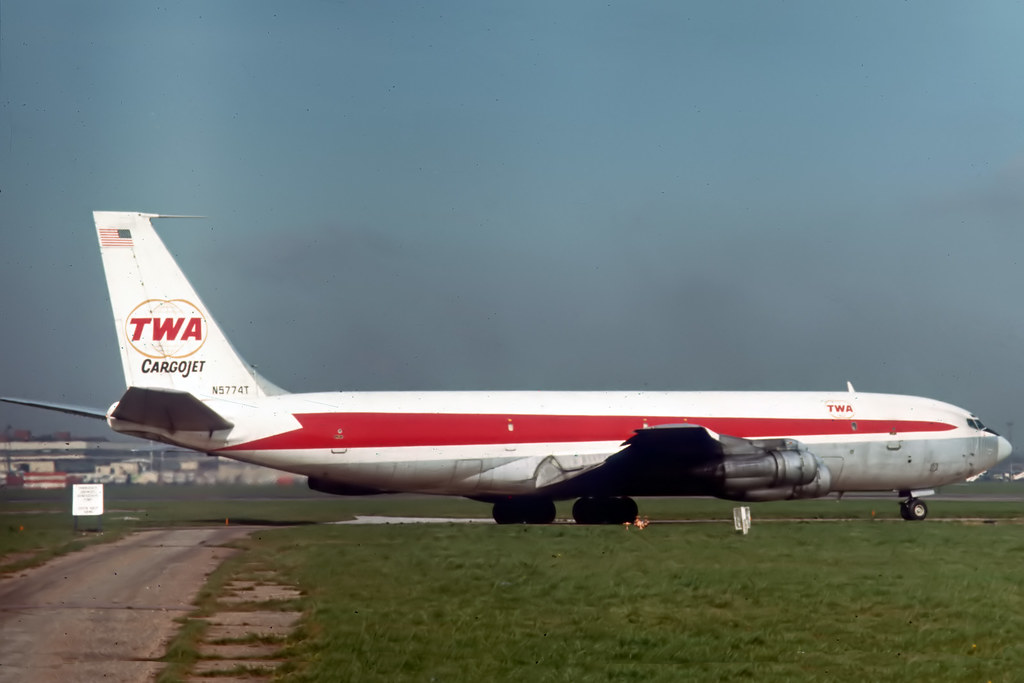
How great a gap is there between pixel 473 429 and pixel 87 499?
32.9ft

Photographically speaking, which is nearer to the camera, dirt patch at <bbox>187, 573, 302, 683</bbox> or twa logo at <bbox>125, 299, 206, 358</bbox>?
dirt patch at <bbox>187, 573, 302, 683</bbox>

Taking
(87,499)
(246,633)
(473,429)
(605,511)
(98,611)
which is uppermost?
(473,429)

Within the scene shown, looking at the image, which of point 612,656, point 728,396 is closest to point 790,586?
point 612,656

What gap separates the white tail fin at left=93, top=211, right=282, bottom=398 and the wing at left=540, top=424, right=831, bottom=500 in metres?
10.0

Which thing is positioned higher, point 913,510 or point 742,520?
point 742,520

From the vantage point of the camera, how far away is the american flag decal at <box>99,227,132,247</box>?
28250 mm

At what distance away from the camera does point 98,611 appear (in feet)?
42.2

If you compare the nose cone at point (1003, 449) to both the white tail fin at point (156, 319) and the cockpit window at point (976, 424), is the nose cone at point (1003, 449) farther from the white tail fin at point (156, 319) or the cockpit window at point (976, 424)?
the white tail fin at point (156, 319)

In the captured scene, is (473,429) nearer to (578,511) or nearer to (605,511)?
(578,511)

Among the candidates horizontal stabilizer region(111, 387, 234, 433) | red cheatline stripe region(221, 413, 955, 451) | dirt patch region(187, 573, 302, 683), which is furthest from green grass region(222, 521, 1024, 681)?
red cheatline stripe region(221, 413, 955, 451)

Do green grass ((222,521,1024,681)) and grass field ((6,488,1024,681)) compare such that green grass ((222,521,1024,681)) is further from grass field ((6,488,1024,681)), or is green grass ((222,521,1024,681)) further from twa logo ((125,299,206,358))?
twa logo ((125,299,206,358))

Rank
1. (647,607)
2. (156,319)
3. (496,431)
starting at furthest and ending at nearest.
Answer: (496,431)
(156,319)
(647,607)

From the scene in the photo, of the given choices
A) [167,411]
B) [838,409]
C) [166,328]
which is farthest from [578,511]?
[166,328]

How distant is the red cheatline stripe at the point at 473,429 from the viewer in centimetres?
2942
